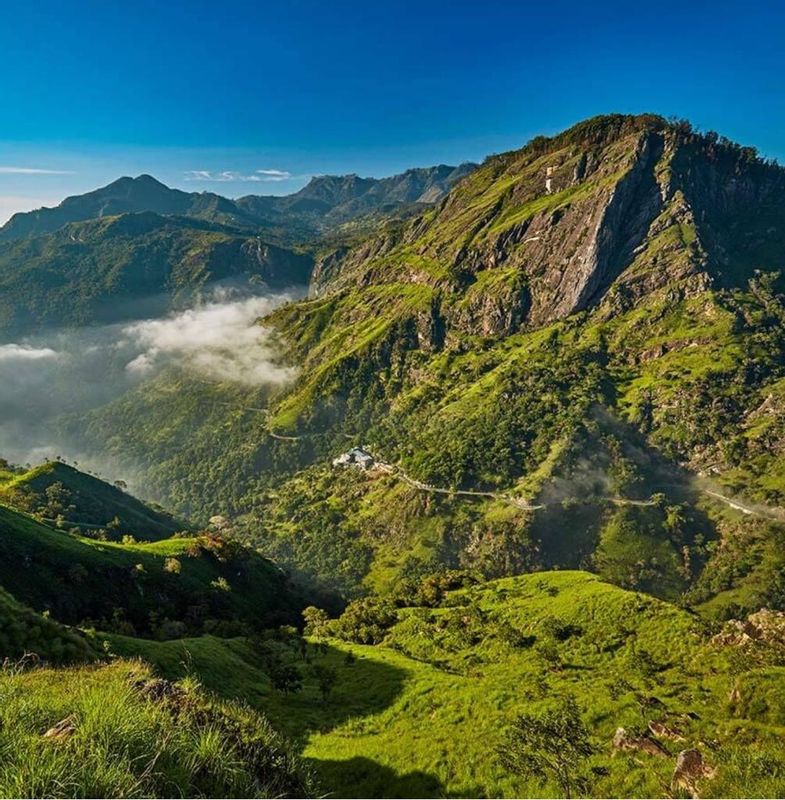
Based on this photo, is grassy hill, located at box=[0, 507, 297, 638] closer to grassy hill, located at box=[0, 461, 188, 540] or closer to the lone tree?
grassy hill, located at box=[0, 461, 188, 540]

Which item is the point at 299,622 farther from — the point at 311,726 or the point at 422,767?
the point at 422,767

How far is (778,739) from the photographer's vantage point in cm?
3344

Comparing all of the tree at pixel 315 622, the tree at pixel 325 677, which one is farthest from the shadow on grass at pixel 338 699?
the tree at pixel 315 622

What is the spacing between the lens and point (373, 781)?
29.9 meters

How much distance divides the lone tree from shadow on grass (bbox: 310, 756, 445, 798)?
190 inches

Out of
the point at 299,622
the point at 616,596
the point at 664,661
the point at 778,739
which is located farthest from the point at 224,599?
the point at 778,739

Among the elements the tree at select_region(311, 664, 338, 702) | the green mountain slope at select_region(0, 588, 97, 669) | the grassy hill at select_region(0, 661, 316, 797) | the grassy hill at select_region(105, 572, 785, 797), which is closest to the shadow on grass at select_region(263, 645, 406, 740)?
the grassy hill at select_region(105, 572, 785, 797)

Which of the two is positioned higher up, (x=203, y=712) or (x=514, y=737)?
(x=203, y=712)

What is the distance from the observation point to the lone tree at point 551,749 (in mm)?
28953

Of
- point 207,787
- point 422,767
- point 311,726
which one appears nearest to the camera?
point 207,787

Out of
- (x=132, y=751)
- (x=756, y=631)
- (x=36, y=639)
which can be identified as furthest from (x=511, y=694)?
(x=132, y=751)

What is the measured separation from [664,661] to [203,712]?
55818mm

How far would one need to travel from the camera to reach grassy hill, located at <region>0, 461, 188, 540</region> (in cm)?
12531

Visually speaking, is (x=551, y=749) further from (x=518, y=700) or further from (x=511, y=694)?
(x=511, y=694)
